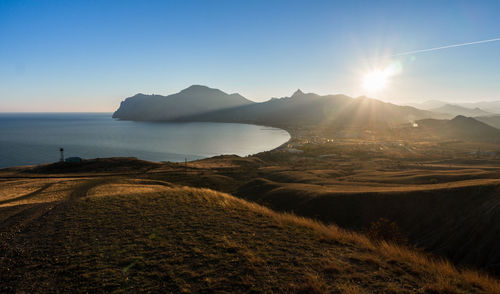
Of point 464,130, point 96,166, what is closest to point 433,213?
point 96,166

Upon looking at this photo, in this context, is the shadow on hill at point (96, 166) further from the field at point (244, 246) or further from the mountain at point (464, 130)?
the mountain at point (464, 130)

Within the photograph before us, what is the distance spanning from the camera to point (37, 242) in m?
9.48

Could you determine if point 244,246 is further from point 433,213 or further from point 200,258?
point 433,213

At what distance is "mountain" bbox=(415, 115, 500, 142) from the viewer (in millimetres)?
120488

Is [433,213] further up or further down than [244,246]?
further down

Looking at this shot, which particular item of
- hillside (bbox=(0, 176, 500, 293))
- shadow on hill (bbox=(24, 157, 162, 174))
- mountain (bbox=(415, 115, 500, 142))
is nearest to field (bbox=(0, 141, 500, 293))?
hillside (bbox=(0, 176, 500, 293))

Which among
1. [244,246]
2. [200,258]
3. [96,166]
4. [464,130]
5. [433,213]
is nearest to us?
[200,258]

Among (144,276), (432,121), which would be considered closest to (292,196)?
(144,276)

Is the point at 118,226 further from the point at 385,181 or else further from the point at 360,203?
the point at 385,181

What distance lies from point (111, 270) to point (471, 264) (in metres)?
16.0

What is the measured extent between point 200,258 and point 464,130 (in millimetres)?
178417

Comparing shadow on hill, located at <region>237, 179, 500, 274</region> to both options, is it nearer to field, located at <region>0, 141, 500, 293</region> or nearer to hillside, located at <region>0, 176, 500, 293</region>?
field, located at <region>0, 141, 500, 293</region>

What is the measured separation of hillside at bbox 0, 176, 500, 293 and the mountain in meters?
149

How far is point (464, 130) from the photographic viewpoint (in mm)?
134625
